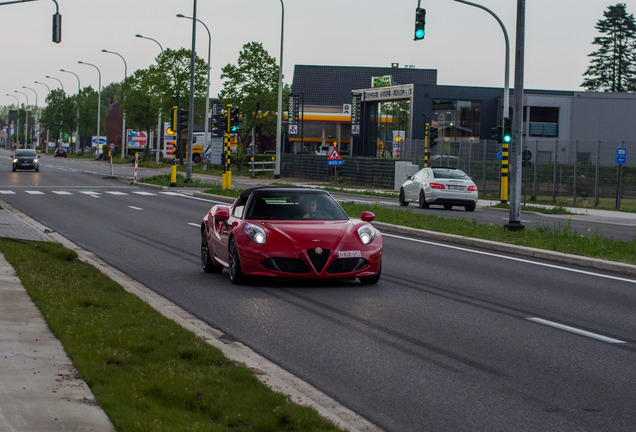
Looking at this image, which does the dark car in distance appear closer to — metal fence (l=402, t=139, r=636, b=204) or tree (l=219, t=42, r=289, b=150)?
tree (l=219, t=42, r=289, b=150)

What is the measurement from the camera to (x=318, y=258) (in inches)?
475

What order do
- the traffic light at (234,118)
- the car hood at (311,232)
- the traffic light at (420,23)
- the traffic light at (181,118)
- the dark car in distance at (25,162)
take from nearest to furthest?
the car hood at (311,232) < the traffic light at (420,23) < the traffic light at (234,118) < the traffic light at (181,118) < the dark car in distance at (25,162)

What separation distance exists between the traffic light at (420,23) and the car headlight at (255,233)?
19.1 metres

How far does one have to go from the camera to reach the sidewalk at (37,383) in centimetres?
530

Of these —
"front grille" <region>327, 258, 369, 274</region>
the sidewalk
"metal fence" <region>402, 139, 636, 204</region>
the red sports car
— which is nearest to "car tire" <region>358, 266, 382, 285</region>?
the red sports car

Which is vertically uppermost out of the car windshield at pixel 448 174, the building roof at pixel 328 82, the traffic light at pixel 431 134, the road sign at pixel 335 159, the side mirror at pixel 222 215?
the building roof at pixel 328 82

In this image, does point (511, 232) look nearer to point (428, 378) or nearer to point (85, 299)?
point (85, 299)

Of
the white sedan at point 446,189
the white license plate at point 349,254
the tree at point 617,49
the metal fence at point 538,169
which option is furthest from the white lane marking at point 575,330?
the tree at point 617,49

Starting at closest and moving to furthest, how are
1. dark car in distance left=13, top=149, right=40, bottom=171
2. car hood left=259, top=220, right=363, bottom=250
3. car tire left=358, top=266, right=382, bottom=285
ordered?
1. car hood left=259, top=220, right=363, bottom=250
2. car tire left=358, top=266, right=382, bottom=285
3. dark car in distance left=13, top=149, right=40, bottom=171

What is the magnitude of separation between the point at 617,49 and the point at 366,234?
10637cm

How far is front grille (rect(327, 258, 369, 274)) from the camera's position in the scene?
1209 cm

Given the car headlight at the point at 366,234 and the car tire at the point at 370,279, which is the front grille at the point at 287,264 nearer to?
the car headlight at the point at 366,234

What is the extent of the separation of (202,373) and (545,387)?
239cm

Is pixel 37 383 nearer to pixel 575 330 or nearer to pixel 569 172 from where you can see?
pixel 575 330
